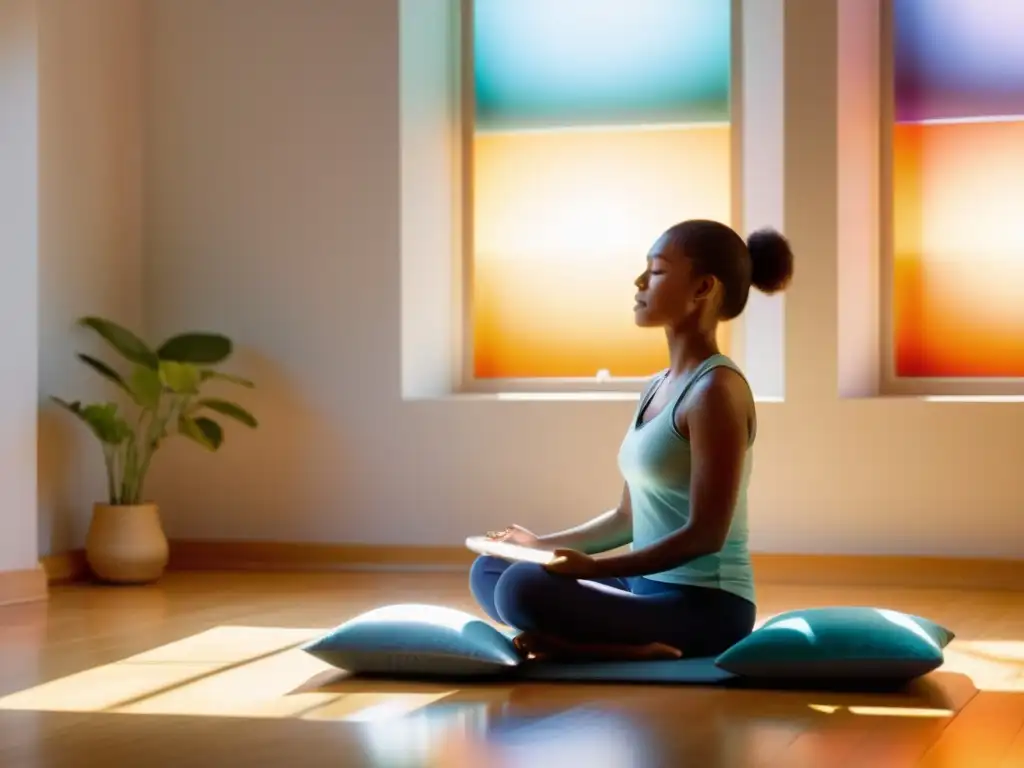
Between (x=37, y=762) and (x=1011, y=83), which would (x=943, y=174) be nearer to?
(x=1011, y=83)

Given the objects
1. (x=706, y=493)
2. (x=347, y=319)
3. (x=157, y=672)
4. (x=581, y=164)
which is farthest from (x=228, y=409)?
(x=706, y=493)

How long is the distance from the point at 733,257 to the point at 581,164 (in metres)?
2.77

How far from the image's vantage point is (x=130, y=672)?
3.47 m

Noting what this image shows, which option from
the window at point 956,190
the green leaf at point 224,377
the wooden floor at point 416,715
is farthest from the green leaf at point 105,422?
the window at point 956,190

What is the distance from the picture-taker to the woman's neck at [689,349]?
339 cm

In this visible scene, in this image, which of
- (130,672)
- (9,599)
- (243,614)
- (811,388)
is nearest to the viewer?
(130,672)

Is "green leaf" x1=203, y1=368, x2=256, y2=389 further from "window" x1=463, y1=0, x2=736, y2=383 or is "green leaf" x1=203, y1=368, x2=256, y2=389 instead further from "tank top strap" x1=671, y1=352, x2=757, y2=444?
"tank top strap" x1=671, y1=352, x2=757, y2=444

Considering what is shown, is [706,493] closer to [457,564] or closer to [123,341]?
[457,564]

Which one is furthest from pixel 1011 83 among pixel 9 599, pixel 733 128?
pixel 9 599

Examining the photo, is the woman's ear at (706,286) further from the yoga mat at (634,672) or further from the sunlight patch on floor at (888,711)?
the sunlight patch on floor at (888,711)

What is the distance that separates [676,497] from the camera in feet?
10.9

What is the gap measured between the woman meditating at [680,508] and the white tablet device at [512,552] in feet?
0.11

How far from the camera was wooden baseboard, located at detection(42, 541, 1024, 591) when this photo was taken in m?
5.21

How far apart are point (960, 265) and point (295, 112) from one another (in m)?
2.44
